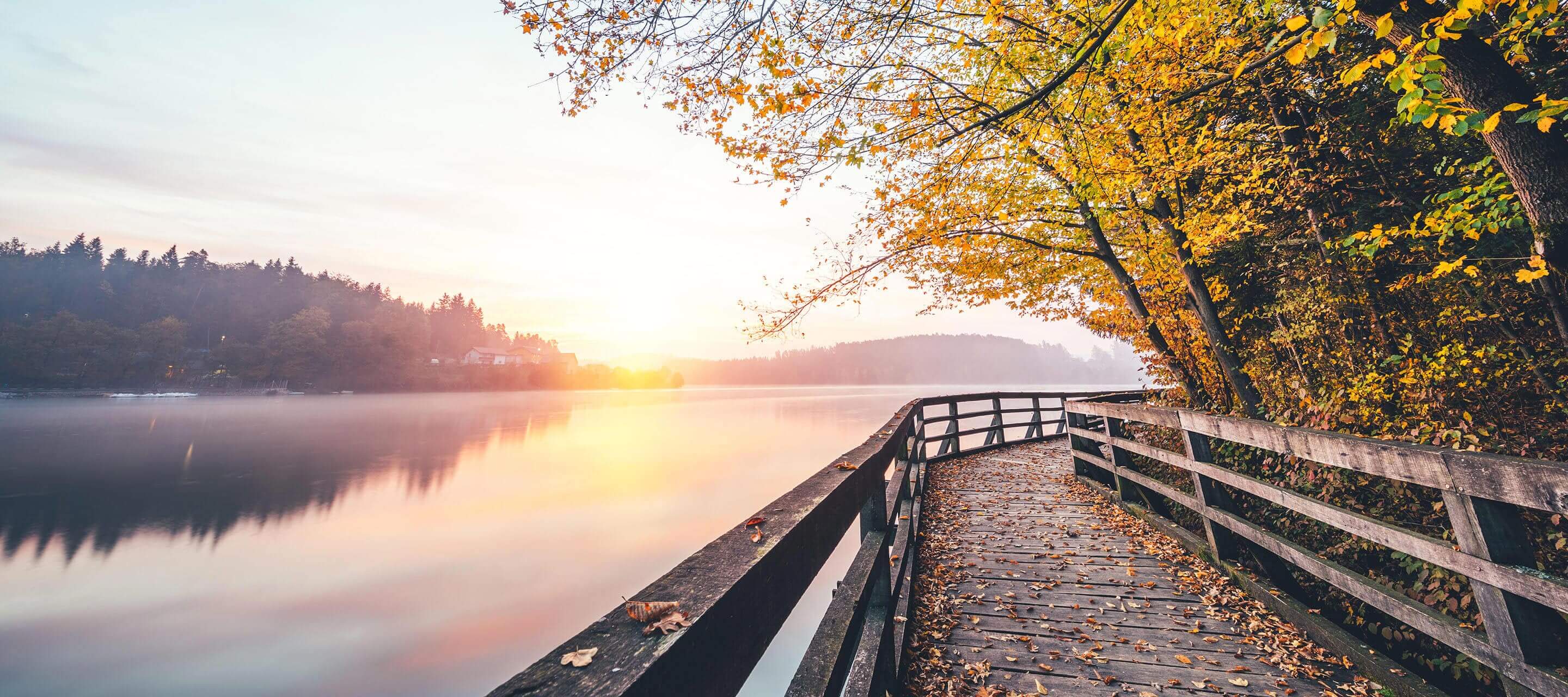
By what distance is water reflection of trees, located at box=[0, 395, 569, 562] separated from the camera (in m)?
19.0

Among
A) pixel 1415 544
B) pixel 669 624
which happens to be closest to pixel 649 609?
pixel 669 624

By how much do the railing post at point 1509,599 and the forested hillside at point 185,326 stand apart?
101188mm

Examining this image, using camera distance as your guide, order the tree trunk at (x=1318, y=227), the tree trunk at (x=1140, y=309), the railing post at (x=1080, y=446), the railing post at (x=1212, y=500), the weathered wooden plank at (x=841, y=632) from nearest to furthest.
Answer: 1. the weathered wooden plank at (x=841, y=632)
2. the railing post at (x=1212, y=500)
3. the tree trunk at (x=1318, y=227)
4. the tree trunk at (x=1140, y=309)
5. the railing post at (x=1080, y=446)

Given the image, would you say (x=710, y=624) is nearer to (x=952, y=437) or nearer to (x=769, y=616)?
(x=769, y=616)

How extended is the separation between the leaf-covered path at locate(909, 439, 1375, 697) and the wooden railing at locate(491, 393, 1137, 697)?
0.57 meters

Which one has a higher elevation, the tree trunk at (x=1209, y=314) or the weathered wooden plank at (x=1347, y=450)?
the tree trunk at (x=1209, y=314)

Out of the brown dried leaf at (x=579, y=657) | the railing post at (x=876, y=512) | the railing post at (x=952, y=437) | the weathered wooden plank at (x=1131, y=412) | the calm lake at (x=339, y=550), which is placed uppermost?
the weathered wooden plank at (x=1131, y=412)

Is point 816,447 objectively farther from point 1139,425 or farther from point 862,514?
point 862,514

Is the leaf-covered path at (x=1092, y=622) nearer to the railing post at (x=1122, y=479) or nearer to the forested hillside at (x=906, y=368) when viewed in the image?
the railing post at (x=1122, y=479)

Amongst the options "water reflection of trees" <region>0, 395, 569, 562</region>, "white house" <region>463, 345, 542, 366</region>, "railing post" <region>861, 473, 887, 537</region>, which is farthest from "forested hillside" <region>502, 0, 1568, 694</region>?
"white house" <region>463, 345, 542, 366</region>

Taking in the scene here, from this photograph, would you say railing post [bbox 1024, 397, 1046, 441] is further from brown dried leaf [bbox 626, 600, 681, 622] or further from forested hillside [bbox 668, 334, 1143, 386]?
forested hillside [bbox 668, 334, 1143, 386]

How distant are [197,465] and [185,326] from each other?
7146 centimetres

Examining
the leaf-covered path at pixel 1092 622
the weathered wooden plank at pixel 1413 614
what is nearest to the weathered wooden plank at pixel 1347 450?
the weathered wooden plank at pixel 1413 614

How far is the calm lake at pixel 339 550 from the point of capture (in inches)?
434
